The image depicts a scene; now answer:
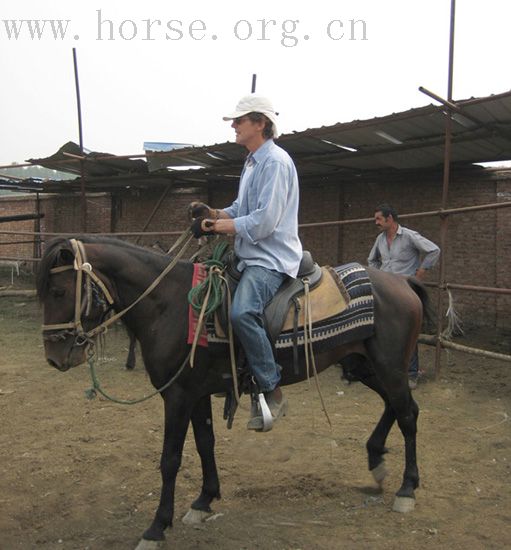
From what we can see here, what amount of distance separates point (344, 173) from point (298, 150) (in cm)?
236

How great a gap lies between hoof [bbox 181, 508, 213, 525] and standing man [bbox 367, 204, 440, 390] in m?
3.35

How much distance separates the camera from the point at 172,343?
118 inches

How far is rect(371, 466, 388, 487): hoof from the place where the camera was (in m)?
3.65

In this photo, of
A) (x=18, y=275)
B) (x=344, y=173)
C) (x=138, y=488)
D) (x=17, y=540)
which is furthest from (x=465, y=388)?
(x=18, y=275)

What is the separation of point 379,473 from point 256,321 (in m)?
1.52

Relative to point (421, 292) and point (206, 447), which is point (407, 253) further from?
point (206, 447)

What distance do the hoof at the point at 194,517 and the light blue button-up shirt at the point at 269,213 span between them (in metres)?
1.48

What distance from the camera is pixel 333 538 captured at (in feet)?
9.93

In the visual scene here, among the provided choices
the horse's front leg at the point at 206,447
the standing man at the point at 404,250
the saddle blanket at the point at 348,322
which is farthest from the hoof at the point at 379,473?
the standing man at the point at 404,250

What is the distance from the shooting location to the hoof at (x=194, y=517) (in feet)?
10.6

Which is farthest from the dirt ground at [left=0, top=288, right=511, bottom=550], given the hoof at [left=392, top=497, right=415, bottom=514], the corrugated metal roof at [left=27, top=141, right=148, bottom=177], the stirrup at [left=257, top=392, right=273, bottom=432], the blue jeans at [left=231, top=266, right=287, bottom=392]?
the corrugated metal roof at [left=27, top=141, right=148, bottom=177]

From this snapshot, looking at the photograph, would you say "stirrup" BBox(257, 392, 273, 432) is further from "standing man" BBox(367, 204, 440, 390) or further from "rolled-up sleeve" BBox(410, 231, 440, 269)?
A: "rolled-up sleeve" BBox(410, 231, 440, 269)

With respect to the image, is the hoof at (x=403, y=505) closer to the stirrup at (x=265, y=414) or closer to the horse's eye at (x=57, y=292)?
the stirrup at (x=265, y=414)

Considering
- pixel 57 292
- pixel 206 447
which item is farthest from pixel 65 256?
pixel 206 447
